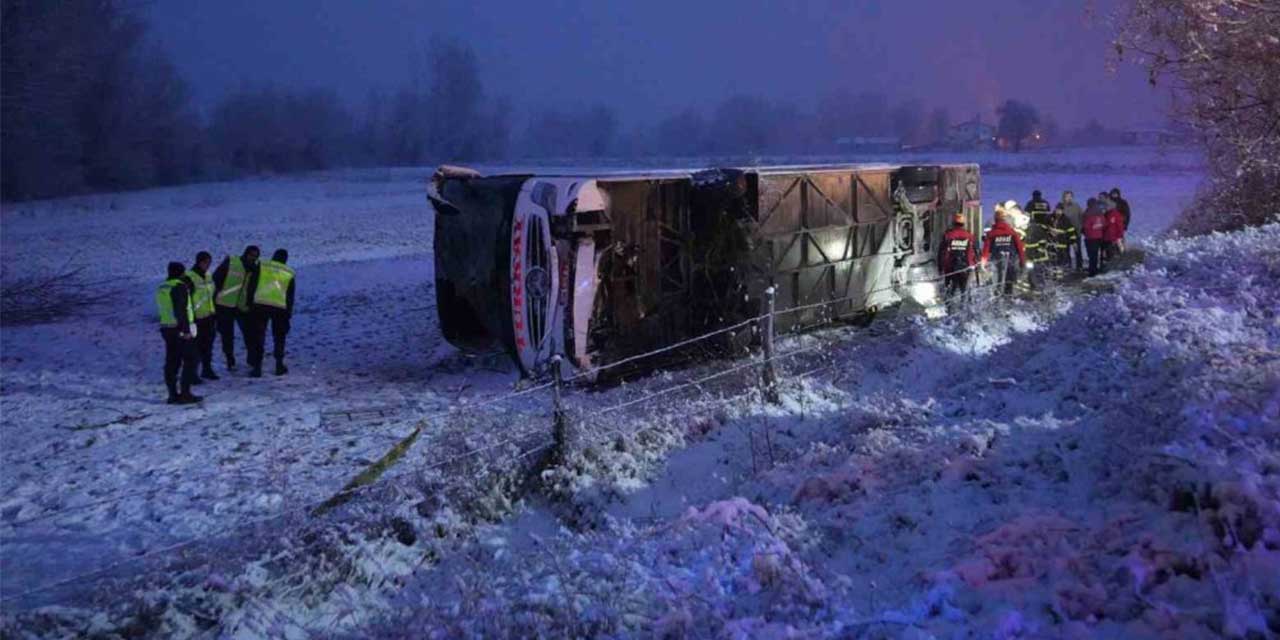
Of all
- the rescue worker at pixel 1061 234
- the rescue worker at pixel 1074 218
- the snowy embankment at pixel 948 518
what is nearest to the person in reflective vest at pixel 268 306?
the snowy embankment at pixel 948 518

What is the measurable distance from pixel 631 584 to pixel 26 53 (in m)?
20.2

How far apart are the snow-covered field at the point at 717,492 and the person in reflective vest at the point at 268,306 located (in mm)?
380

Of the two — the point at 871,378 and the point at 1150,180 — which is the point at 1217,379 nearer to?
the point at 871,378

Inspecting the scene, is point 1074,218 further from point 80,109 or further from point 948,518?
point 80,109

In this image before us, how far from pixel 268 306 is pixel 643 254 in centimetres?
482

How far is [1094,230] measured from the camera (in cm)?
1720

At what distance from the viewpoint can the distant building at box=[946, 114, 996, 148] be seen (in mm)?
94213

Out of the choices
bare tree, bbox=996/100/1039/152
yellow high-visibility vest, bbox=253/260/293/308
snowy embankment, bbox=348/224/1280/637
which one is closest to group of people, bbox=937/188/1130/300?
snowy embankment, bbox=348/224/1280/637

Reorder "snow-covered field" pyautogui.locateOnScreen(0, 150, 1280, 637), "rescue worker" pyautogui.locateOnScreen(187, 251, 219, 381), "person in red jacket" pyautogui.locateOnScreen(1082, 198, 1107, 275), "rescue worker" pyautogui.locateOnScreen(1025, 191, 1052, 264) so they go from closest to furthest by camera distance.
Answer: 1. "snow-covered field" pyautogui.locateOnScreen(0, 150, 1280, 637)
2. "rescue worker" pyautogui.locateOnScreen(187, 251, 219, 381)
3. "person in red jacket" pyautogui.locateOnScreen(1082, 198, 1107, 275)
4. "rescue worker" pyautogui.locateOnScreen(1025, 191, 1052, 264)

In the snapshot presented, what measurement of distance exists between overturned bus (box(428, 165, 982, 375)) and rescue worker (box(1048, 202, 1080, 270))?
22.5ft

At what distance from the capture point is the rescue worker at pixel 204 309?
10.7 meters

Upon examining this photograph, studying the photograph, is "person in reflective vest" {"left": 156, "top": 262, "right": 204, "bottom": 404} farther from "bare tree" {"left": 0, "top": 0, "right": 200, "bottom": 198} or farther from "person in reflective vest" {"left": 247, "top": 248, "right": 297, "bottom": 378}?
"bare tree" {"left": 0, "top": 0, "right": 200, "bottom": 198}

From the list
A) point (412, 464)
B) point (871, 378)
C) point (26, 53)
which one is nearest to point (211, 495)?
point (412, 464)

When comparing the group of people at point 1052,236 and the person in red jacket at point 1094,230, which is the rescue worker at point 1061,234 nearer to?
the group of people at point 1052,236
